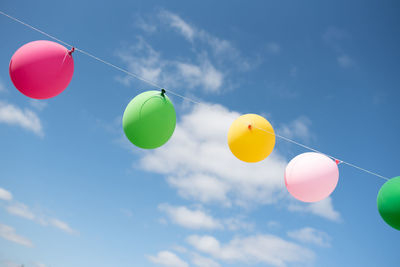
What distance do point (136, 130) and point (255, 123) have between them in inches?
72.7

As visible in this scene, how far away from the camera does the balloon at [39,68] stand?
438 centimetres

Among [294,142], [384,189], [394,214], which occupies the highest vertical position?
[294,142]

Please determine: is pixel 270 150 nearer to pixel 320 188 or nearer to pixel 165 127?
pixel 320 188

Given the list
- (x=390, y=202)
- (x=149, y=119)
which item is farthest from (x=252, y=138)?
(x=390, y=202)

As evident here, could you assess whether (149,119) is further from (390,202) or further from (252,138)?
(390,202)

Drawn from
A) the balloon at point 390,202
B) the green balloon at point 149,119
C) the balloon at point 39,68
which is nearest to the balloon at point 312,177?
the balloon at point 390,202

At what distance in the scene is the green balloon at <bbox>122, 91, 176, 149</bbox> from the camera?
14.9 ft

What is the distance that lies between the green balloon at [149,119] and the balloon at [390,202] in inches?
133

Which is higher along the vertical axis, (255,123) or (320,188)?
(255,123)

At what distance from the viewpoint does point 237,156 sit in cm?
517

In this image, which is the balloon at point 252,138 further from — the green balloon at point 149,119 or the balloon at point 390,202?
the balloon at point 390,202

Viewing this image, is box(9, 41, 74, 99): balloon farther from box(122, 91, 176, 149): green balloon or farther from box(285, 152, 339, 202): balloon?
box(285, 152, 339, 202): balloon

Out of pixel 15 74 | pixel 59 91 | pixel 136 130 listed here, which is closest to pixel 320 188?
pixel 136 130

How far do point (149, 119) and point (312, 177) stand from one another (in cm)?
266
